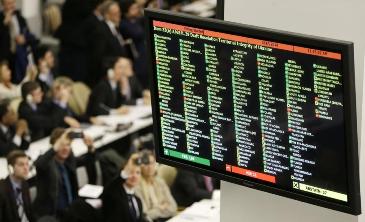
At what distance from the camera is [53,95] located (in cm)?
1110

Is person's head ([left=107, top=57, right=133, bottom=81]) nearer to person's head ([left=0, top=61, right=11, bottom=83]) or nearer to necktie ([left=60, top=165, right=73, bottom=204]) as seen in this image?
person's head ([left=0, top=61, right=11, bottom=83])

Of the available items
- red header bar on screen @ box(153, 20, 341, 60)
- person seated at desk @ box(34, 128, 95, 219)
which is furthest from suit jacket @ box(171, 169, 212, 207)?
red header bar on screen @ box(153, 20, 341, 60)

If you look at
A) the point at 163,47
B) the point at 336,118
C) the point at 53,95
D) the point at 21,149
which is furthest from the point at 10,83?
the point at 336,118

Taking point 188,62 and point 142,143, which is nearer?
point 188,62

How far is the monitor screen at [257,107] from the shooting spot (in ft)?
15.7

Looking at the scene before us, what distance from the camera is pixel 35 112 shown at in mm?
10734

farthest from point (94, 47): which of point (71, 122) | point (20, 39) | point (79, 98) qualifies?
point (71, 122)

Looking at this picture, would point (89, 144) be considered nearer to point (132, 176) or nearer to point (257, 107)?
point (132, 176)

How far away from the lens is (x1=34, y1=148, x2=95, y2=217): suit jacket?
367 inches

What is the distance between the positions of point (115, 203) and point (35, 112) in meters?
1.95

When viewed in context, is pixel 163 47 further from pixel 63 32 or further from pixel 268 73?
pixel 63 32

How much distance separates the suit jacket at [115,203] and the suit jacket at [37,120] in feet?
5.57

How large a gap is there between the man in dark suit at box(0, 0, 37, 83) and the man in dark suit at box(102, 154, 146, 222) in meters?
3.10

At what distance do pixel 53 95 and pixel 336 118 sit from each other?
262 inches
